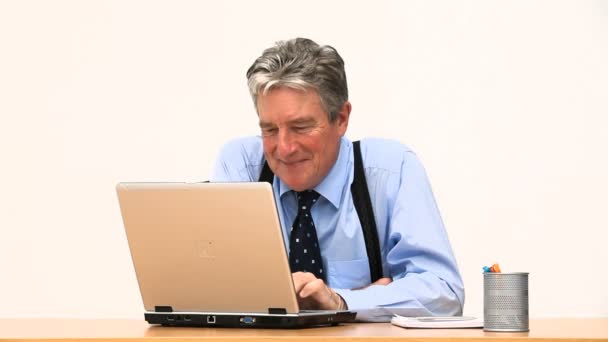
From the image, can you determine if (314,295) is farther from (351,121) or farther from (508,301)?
(351,121)

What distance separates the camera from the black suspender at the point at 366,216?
8.13 feet

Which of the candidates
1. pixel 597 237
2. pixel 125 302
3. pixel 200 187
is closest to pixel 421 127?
pixel 597 237

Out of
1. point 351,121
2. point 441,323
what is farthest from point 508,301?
point 351,121

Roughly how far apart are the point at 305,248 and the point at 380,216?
197 millimetres

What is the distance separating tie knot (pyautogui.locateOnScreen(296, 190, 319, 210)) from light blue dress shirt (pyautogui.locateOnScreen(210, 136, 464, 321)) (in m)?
0.02

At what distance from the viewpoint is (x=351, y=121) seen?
3623 millimetres

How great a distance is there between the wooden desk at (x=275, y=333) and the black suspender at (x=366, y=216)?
22.0 inches

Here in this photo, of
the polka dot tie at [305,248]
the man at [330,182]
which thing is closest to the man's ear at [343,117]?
the man at [330,182]

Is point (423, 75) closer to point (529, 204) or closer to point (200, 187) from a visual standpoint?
point (529, 204)

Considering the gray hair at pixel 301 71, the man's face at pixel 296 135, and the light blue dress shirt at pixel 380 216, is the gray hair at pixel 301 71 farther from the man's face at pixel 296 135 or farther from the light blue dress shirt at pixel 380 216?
the light blue dress shirt at pixel 380 216

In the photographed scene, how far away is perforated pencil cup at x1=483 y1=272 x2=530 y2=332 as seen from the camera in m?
1.69

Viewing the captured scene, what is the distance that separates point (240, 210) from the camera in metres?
1.77

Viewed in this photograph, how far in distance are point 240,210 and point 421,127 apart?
192 centimetres

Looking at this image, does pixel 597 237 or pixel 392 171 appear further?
→ pixel 597 237
